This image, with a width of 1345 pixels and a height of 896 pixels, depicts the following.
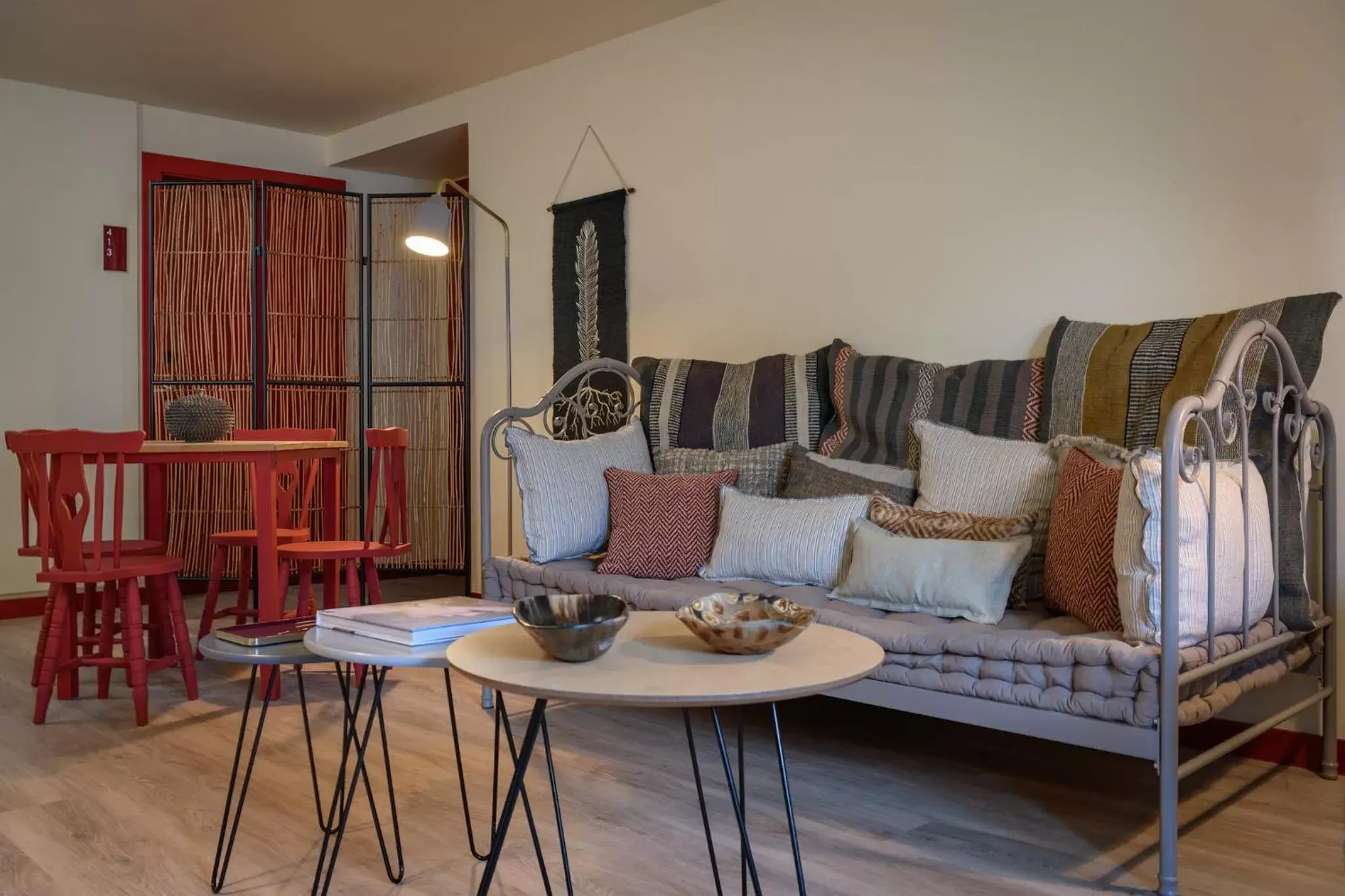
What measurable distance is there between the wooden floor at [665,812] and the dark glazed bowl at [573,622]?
73cm

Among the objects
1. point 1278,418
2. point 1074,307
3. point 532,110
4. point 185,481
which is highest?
point 532,110

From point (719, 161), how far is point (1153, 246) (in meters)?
1.68

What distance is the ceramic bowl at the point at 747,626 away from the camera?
1459mm

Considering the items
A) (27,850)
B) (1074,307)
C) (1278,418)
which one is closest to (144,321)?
(27,850)

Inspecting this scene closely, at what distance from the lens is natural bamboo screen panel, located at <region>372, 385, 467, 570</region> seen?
18.6 feet

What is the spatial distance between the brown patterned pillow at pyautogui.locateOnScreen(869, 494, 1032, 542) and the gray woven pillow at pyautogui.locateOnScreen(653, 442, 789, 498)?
0.47 metres

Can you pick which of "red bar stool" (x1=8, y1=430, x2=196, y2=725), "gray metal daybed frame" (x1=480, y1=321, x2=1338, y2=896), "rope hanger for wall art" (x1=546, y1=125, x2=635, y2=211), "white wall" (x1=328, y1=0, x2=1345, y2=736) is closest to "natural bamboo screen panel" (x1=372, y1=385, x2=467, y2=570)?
"white wall" (x1=328, y1=0, x2=1345, y2=736)

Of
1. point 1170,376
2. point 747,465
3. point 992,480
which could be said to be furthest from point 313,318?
point 1170,376

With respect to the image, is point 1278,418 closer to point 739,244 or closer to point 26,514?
point 739,244

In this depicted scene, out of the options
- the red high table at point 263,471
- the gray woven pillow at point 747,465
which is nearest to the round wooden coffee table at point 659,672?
the gray woven pillow at point 747,465

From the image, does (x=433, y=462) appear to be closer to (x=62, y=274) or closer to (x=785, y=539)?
(x=62, y=274)

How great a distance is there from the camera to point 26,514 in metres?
3.44

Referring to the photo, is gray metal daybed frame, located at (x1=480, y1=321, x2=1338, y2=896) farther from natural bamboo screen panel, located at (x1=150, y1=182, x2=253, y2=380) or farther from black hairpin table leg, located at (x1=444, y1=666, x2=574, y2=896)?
natural bamboo screen panel, located at (x1=150, y1=182, x2=253, y2=380)

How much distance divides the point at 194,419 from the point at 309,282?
1.94 meters
